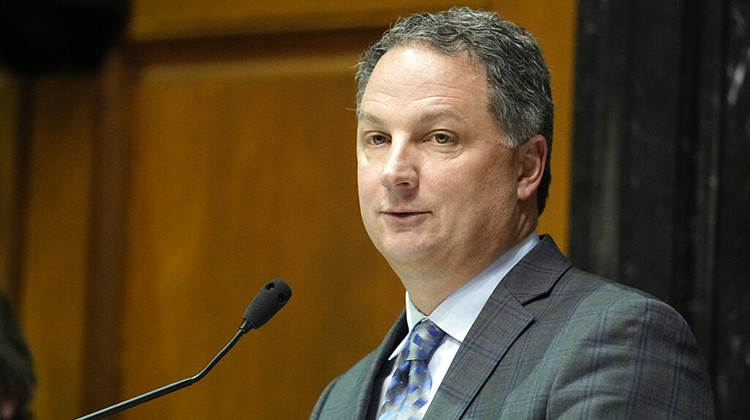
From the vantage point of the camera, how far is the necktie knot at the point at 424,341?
5.42 feet

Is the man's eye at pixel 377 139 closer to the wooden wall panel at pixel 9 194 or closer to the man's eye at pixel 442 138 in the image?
the man's eye at pixel 442 138

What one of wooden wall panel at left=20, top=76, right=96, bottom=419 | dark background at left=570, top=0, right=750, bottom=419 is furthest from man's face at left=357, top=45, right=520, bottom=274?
wooden wall panel at left=20, top=76, right=96, bottom=419

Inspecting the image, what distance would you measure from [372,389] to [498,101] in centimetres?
52

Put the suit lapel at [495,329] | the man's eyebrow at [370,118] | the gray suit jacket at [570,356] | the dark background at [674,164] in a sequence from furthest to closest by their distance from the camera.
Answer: the dark background at [674,164]
the man's eyebrow at [370,118]
the suit lapel at [495,329]
the gray suit jacket at [570,356]

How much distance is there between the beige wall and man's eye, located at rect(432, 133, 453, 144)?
4.19 ft

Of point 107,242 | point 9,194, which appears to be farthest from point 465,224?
point 9,194

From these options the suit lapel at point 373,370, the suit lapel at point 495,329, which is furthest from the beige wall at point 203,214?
the suit lapel at point 495,329

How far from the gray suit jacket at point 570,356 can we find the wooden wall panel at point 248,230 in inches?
55.2

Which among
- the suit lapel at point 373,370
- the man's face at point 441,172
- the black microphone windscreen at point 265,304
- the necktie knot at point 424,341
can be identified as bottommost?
the suit lapel at point 373,370

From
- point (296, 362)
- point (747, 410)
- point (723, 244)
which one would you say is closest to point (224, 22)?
point (296, 362)

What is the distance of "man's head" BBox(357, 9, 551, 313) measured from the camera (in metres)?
1.64

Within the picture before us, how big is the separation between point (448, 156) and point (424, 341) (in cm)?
29

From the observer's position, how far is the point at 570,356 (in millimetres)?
1388

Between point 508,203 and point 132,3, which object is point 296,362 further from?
point 508,203
